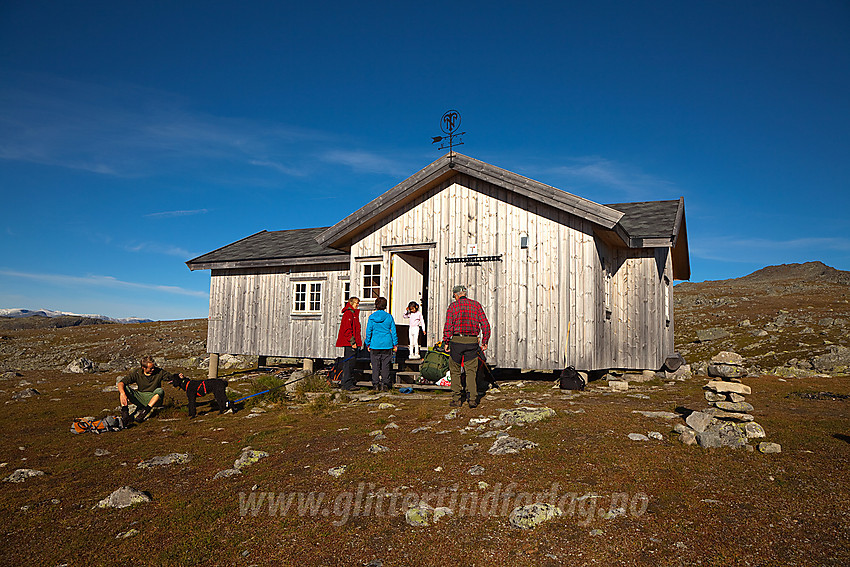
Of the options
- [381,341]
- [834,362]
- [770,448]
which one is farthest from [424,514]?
[834,362]

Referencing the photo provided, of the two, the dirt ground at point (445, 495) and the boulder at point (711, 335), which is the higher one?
the boulder at point (711, 335)

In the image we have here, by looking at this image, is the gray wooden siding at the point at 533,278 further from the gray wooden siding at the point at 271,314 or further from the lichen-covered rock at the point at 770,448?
the lichen-covered rock at the point at 770,448

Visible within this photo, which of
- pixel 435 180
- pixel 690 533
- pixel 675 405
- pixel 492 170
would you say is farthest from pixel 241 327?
pixel 690 533

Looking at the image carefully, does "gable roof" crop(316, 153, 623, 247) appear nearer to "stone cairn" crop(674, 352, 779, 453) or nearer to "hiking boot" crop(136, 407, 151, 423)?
"stone cairn" crop(674, 352, 779, 453)

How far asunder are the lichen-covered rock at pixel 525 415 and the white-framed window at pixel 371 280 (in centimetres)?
817

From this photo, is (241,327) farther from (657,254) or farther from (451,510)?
(451,510)

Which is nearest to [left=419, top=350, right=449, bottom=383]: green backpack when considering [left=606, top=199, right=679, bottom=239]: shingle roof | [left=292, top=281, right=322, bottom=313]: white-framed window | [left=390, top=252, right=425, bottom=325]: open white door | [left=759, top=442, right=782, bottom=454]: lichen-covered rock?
[left=390, top=252, right=425, bottom=325]: open white door

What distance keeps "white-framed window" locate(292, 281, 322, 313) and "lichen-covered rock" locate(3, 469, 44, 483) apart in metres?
11.9

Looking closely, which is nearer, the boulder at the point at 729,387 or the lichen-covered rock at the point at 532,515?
the lichen-covered rock at the point at 532,515

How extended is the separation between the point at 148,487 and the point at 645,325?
1362 centimetres

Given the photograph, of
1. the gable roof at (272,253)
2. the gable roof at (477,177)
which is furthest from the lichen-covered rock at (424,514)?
the gable roof at (272,253)

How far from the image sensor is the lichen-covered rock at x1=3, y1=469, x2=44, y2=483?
6.79 m

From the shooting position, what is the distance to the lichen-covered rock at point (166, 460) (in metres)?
7.25

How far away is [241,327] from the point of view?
20062 millimetres
